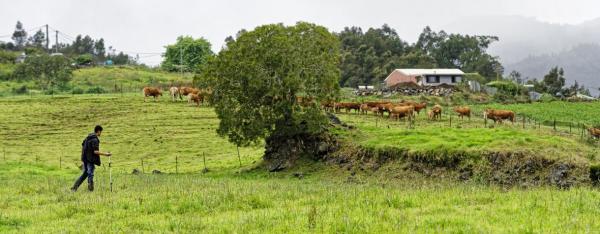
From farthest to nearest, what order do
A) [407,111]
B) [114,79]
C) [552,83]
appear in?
1. [552,83]
2. [114,79]
3. [407,111]

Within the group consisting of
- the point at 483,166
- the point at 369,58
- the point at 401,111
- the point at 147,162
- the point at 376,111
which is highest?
the point at 369,58

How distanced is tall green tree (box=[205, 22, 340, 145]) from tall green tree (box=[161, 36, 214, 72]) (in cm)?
8756

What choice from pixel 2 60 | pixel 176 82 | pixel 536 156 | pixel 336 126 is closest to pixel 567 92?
pixel 176 82

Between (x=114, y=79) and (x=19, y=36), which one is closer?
(x=114, y=79)

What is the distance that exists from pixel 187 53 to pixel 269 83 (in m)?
94.2

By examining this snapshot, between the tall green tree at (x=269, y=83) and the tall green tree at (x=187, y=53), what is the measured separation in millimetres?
87565

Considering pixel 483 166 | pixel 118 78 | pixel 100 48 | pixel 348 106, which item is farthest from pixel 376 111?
pixel 100 48

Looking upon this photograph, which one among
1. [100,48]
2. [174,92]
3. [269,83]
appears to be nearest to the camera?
[269,83]

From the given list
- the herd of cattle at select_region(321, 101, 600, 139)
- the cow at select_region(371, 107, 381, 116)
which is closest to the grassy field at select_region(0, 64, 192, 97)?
the herd of cattle at select_region(321, 101, 600, 139)

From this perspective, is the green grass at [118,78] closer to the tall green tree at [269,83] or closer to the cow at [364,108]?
the cow at [364,108]

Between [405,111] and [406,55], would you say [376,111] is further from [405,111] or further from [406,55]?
[406,55]

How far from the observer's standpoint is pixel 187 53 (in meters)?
121

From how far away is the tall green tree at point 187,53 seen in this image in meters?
120

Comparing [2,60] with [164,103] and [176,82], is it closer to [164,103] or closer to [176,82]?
[176,82]
